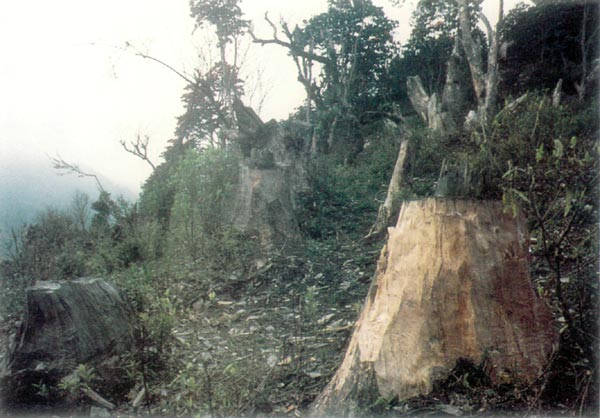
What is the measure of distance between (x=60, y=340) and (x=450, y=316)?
244 centimetres

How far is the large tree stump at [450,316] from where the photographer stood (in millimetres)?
2215

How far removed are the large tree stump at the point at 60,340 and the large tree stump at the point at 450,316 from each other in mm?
1562

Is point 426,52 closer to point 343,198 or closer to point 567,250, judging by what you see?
point 343,198

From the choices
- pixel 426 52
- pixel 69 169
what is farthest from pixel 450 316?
pixel 426 52

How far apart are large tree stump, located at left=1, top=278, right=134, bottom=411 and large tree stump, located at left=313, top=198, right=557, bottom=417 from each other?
1.56m

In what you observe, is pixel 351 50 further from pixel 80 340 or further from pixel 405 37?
pixel 80 340

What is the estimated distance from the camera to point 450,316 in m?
2.28

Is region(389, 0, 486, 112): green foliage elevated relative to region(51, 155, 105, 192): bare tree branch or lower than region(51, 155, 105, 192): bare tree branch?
elevated

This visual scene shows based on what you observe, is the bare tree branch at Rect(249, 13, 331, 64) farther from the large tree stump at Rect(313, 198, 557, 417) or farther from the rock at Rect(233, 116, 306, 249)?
the large tree stump at Rect(313, 198, 557, 417)

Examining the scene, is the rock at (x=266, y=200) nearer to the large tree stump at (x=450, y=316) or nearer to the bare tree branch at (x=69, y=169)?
the bare tree branch at (x=69, y=169)

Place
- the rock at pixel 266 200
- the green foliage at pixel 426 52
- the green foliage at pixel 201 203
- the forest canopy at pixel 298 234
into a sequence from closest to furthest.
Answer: the forest canopy at pixel 298 234, the green foliage at pixel 201 203, the rock at pixel 266 200, the green foliage at pixel 426 52

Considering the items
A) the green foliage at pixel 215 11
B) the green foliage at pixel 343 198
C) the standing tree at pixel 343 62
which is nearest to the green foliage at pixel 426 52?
the standing tree at pixel 343 62

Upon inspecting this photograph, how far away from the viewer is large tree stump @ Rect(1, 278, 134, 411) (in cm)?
272

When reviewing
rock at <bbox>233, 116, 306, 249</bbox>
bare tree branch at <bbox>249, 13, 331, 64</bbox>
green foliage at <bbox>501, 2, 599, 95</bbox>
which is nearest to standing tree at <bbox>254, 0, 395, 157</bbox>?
bare tree branch at <bbox>249, 13, 331, 64</bbox>
